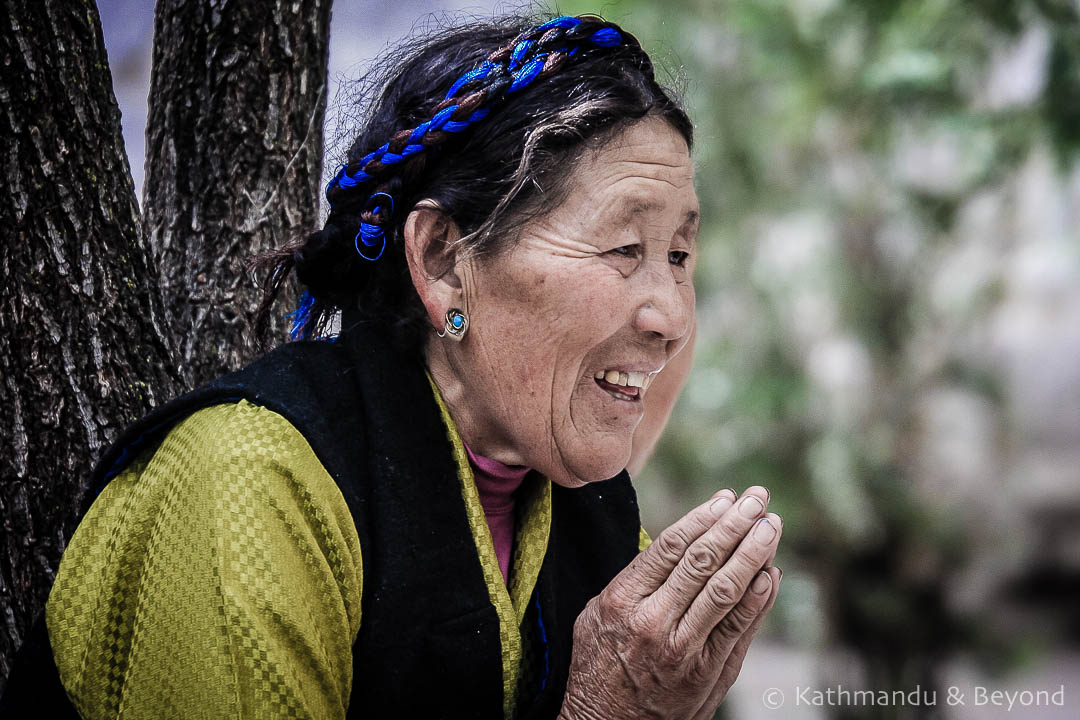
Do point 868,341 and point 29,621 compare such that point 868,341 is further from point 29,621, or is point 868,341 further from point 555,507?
point 29,621

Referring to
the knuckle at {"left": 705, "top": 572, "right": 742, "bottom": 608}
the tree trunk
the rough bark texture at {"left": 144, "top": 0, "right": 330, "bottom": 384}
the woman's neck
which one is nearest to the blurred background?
the rough bark texture at {"left": 144, "top": 0, "right": 330, "bottom": 384}

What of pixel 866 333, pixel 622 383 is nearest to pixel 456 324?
pixel 622 383

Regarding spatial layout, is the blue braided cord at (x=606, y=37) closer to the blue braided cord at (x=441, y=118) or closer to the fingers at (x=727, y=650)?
the blue braided cord at (x=441, y=118)

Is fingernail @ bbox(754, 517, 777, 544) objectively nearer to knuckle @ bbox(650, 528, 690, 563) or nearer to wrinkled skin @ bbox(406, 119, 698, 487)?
knuckle @ bbox(650, 528, 690, 563)

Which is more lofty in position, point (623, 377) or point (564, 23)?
point (564, 23)

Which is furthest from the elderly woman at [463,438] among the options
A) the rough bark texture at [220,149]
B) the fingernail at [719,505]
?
the rough bark texture at [220,149]

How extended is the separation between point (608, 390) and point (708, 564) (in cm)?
39

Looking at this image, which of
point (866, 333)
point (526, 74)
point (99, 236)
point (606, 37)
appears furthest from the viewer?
point (866, 333)

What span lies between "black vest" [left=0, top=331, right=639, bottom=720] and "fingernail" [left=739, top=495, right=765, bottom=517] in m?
0.50

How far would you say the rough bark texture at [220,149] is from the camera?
91.4 inches

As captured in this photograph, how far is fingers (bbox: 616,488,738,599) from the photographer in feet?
5.28

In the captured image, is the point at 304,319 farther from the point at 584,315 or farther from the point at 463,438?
the point at 584,315

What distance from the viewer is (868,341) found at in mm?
6098

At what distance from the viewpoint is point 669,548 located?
163 centimetres
